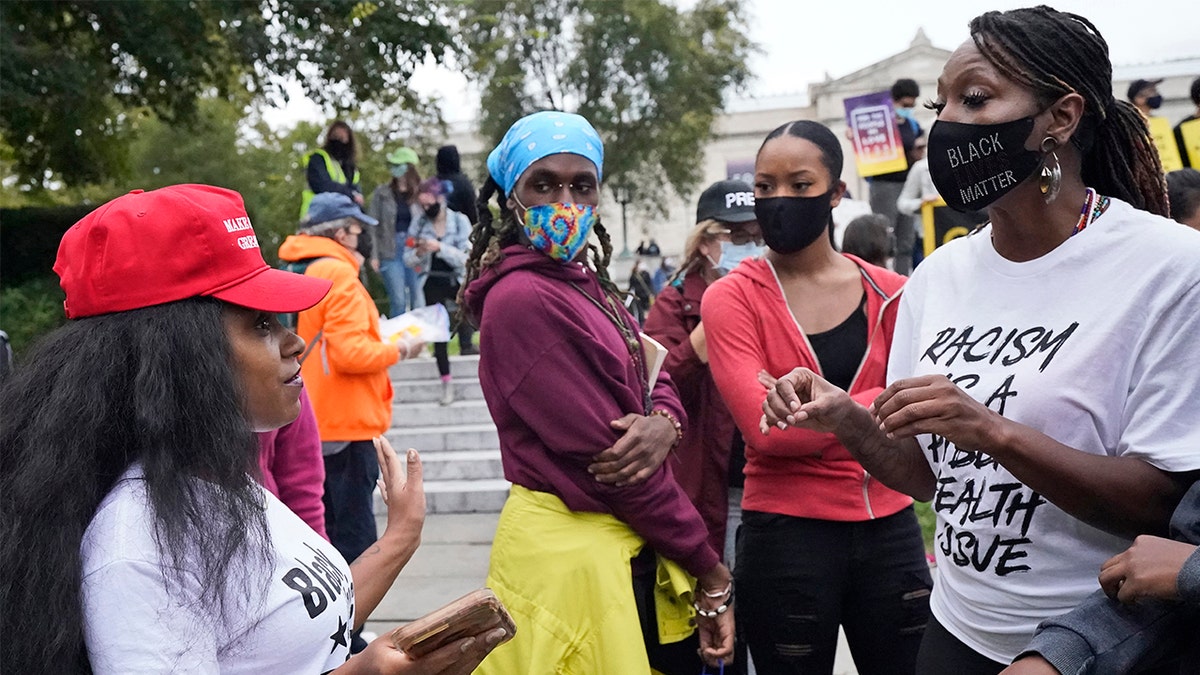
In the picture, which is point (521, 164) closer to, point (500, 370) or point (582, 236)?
point (582, 236)

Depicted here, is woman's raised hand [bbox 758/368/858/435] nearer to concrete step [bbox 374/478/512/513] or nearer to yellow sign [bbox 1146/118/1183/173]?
yellow sign [bbox 1146/118/1183/173]

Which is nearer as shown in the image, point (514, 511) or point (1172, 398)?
point (1172, 398)

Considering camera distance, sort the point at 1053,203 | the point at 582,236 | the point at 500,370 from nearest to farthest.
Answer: the point at 1053,203
the point at 500,370
the point at 582,236

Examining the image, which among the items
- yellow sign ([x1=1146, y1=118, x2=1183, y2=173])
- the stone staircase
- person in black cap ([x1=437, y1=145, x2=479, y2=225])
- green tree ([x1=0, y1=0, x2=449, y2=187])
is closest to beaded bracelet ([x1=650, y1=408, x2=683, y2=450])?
the stone staircase

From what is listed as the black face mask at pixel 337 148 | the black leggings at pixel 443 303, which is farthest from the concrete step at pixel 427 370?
the black face mask at pixel 337 148

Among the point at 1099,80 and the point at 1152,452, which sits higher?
the point at 1099,80

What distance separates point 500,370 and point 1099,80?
1.51 metres

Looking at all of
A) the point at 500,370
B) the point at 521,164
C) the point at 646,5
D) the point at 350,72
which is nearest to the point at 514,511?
the point at 500,370

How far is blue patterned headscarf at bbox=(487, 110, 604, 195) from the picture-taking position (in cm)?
293

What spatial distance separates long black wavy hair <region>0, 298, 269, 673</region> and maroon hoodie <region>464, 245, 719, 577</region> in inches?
40.1

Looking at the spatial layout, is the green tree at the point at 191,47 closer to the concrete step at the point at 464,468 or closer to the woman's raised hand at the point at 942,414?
the concrete step at the point at 464,468

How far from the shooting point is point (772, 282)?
3.10 m

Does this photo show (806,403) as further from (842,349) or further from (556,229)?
(556,229)

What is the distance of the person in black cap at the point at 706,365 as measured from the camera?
3572 millimetres
